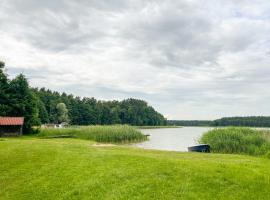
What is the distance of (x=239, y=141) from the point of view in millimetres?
22188

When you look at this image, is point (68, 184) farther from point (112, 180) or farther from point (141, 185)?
point (141, 185)

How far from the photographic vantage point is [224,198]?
333 inches

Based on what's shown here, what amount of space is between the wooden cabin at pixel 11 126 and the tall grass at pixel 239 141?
24871 mm

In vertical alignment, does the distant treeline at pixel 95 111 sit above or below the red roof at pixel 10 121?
above

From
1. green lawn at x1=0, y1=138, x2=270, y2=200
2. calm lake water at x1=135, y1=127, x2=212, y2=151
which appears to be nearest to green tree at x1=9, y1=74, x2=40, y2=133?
calm lake water at x1=135, y1=127, x2=212, y2=151

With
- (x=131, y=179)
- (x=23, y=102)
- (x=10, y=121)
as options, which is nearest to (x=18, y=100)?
(x=23, y=102)

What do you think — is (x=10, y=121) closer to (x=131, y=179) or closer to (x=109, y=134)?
(x=109, y=134)

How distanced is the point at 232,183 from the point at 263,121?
244 feet

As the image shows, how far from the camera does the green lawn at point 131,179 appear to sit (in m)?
8.93

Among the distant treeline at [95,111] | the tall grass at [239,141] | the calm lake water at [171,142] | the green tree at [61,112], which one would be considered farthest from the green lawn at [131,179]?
the green tree at [61,112]

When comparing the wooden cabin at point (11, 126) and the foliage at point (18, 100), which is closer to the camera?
the wooden cabin at point (11, 126)

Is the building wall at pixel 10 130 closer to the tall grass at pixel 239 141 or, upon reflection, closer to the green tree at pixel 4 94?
the green tree at pixel 4 94

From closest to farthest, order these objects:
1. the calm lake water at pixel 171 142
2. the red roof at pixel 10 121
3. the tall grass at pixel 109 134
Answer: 1. the calm lake water at pixel 171 142
2. the tall grass at pixel 109 134
3. the red roof at pixel 10 121

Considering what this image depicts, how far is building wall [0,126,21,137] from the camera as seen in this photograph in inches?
1578
